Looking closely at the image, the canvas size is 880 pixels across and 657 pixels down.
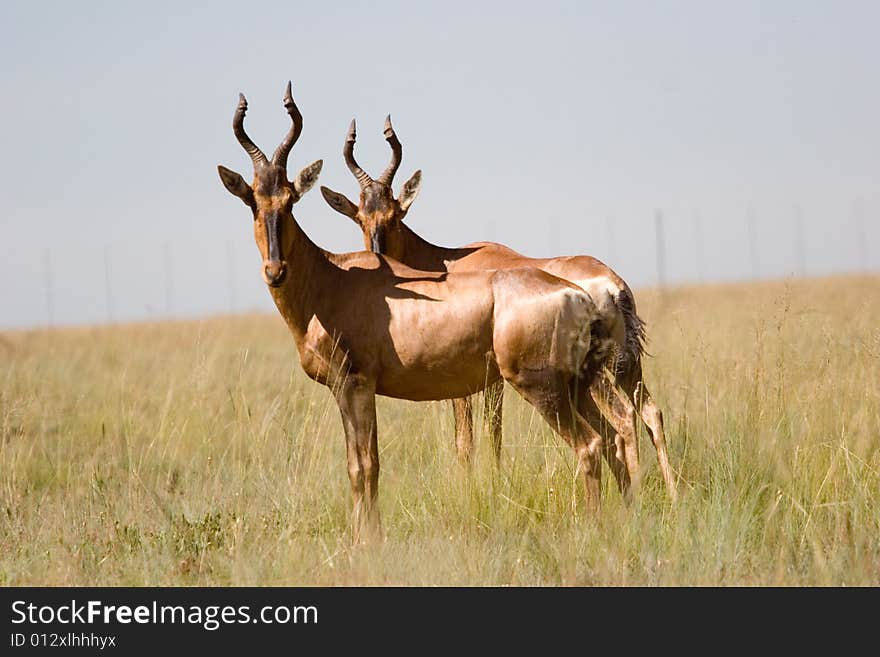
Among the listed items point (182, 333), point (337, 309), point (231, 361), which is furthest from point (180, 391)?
point (182, 333)

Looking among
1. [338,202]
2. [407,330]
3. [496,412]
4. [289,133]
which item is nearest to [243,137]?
[289,133]

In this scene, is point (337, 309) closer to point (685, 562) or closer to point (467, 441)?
point (467, 441)

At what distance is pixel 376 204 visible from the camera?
10359 mm

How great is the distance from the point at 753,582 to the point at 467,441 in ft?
11.4

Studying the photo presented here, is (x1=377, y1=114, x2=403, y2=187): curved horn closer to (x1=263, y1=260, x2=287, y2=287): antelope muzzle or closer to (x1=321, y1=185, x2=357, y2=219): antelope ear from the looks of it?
(x1=321, y1=185, x2=357, y2=219): antelope ear

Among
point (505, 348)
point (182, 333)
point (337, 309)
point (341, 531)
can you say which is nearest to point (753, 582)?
point (505, 348)

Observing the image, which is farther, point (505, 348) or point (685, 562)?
point (505, 348)

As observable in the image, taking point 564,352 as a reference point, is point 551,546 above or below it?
below

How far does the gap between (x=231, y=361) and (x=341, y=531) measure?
13879 millimetres

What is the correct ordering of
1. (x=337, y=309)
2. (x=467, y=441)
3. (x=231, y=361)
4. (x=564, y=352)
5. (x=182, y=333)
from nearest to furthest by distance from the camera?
(x=564, y=352), (x=337, y=309), (x=467, y=441), (x=231, y=361), (x=182, y=333)

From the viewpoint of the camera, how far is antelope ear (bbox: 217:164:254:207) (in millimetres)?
7539
